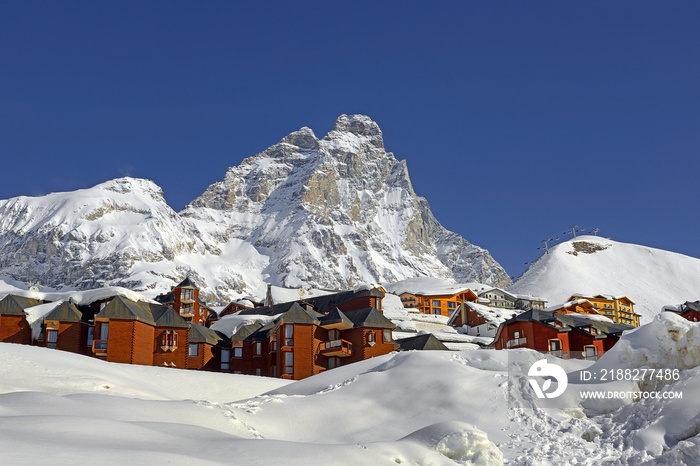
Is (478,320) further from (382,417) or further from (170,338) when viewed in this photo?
(382,417)

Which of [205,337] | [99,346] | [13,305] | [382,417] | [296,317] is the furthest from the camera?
[205,337]

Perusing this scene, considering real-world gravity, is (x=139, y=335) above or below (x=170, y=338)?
above

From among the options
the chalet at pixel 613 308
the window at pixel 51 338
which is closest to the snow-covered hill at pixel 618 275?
the chalet at pixel 613 308

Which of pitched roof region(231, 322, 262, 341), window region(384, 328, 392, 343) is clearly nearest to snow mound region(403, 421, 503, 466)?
window region(384, 328, 392, 343)

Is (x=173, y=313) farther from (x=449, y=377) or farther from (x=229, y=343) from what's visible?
(x=449, y=377)

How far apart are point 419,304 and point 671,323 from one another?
102768 millimetres

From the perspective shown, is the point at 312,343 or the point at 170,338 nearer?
the point at 312,343

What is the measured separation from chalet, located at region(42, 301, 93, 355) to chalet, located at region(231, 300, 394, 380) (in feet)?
46.9

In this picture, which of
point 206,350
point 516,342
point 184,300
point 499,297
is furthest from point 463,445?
point 499,297

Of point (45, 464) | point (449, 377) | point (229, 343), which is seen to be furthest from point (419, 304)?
point (45, 464)

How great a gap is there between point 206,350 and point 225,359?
2805 mm

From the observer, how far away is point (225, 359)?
226ft

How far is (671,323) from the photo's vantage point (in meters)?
25.5

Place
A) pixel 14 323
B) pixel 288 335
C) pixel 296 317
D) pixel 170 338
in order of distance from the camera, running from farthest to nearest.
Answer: pixel 14 323 < pixel 170 338 < pixel 296 317 < pixel 288 335
